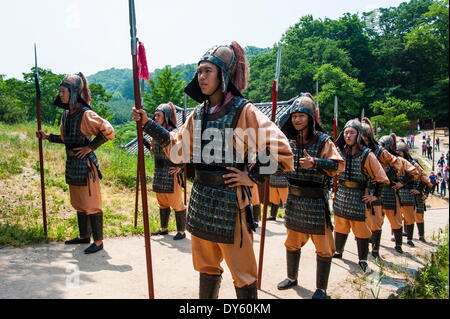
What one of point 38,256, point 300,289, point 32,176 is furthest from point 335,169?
point 32,176

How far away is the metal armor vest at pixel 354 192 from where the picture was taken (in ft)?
17.0

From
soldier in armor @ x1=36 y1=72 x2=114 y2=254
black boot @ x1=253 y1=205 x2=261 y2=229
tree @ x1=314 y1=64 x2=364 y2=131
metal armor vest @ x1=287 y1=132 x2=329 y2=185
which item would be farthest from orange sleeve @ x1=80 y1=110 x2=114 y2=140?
tree @ x1=314 y1=64 x2=364 y2=131

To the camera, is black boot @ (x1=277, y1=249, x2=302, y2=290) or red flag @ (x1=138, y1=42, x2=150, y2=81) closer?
red flag @ (x1=138, y1=42, x2=150, y2=81)

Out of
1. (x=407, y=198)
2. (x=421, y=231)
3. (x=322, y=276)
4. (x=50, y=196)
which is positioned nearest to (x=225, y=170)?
(x=322, y=276)

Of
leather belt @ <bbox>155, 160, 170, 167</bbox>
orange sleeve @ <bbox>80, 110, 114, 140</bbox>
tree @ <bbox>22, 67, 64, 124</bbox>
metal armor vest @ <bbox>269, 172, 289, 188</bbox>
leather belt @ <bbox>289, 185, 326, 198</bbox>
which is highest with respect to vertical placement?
tree @ <bbox>22, 67, 64, 124</bbox>

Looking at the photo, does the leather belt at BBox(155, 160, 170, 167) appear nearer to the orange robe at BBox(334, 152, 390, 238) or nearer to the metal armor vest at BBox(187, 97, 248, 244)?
the orange robe at BBox(334, 152, 390, 238)

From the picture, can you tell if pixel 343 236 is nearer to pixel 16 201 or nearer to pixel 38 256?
pixel 38 256

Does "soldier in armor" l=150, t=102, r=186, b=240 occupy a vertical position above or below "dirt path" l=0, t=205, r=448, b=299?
above

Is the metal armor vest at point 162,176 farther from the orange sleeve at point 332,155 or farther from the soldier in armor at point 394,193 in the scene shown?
the soldier in armor at point 394,193

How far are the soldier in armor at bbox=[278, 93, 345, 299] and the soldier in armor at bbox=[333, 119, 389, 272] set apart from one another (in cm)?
131

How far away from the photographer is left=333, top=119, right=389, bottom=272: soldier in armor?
5160 millimetres

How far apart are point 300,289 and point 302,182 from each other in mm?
1369

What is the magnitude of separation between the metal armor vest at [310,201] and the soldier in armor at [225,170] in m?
1.28

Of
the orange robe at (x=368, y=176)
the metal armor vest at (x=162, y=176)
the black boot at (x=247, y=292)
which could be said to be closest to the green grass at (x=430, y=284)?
the orange robe at (x=368, y=176)
